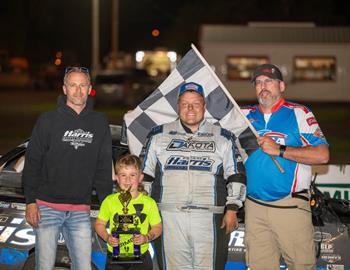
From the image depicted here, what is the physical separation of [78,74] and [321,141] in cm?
169

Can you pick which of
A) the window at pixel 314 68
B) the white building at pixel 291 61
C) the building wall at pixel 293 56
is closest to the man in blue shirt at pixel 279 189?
the white building at pixel 291 61

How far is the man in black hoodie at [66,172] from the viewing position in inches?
173

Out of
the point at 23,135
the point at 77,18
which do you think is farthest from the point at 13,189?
the point at 77,18

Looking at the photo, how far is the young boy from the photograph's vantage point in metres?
4.41

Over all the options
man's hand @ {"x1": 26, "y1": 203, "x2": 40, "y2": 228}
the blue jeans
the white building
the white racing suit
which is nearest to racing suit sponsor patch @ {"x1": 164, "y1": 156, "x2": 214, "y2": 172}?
the white racing suit

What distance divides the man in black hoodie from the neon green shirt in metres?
0.16

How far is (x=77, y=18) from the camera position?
68625 millimetres

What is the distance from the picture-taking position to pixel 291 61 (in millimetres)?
34000

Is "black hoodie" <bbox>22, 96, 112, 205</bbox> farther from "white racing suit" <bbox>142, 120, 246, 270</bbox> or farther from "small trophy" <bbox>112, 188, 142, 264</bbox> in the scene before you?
"white racing suit" <bbox>142, 120, 246, 270</bbox>

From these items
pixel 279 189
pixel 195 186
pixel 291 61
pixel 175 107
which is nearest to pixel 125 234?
pixel 195 186

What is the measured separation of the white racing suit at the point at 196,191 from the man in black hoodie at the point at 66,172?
0.44 metres

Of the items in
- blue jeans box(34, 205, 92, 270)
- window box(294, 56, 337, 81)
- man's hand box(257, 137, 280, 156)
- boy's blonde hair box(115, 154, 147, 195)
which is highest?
window box(294, 56, 337, 81)

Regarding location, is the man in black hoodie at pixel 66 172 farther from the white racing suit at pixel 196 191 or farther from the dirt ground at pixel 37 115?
the dirt ground at pixel 37 115

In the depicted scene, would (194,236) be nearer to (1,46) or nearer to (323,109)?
(323,109)
